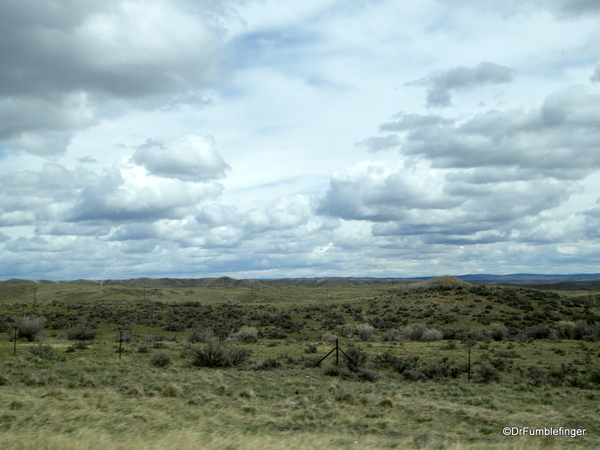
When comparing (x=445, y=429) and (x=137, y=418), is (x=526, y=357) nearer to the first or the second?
(x=445, y=429)

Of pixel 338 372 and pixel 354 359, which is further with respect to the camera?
pixel 354 359

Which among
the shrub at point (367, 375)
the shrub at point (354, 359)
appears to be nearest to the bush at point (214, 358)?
the shrub at point (354, 359)

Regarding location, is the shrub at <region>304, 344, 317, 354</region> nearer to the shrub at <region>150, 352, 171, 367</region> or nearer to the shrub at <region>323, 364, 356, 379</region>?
the shrub at <region>323, 364, 356, 379</region>

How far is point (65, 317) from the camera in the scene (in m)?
47.4

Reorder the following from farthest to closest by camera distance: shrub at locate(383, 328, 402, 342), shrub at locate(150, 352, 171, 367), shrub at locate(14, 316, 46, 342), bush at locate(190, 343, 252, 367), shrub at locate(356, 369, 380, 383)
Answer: shrub at locate(383, 328, 402, 342)
shrub at locate(14, 316, 46, 342)
bush at locate(190, 343, 252, 367)
shrub at locate(150, 352, 171, 367)
shrub at locate(356, 369, 380, 383)

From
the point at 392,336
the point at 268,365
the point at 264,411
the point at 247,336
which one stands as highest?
the point at 264,411

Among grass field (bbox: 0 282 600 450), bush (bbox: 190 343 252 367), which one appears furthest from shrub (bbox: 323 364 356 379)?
bush (bbox: 190 343 252 367)

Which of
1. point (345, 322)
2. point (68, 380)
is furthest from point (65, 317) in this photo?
point (68, 380)

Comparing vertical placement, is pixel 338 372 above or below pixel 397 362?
above

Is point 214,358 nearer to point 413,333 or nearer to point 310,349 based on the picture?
point 310,349

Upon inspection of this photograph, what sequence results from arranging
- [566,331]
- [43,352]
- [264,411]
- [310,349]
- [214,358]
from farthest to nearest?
[566,331] → [310,349] → [43,352] → [214,358] → [264,411]

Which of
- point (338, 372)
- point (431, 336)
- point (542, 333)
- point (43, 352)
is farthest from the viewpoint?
point (542, 333)

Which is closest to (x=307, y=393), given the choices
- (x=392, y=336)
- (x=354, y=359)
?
(x=354, y=359)

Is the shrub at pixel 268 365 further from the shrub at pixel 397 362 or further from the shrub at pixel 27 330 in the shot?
the shrub at pixel 27 330
